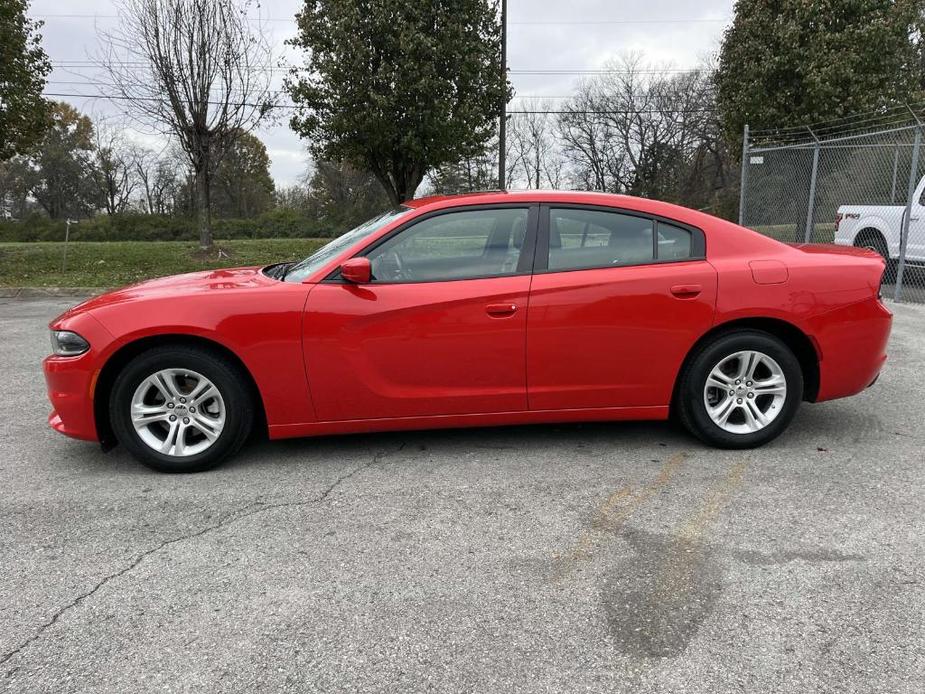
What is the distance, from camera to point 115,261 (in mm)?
15367

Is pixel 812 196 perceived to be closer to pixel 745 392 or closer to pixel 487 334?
pixel 745 392

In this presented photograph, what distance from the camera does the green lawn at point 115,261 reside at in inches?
510

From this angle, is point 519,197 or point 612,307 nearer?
point 612,307

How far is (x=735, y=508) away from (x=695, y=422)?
0.82 metres

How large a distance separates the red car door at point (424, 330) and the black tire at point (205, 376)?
1.37 ft

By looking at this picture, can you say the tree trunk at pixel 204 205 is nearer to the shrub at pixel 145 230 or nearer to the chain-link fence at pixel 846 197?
the chain-link fence at pixel 846 197

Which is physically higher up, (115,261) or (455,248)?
(455,248)

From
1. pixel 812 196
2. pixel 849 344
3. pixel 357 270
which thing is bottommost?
pixel 849 344

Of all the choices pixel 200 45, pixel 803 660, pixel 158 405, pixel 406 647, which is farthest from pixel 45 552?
pixel 200 45

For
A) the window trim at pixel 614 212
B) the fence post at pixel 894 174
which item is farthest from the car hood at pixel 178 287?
the fence post at pixel 894 174

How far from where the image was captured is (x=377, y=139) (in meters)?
15.2

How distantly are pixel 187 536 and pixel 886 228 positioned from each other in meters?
11.4

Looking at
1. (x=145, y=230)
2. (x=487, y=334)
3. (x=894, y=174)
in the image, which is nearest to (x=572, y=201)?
(x=487, y=334)

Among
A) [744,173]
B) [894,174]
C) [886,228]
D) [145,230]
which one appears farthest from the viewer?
[145,230]
